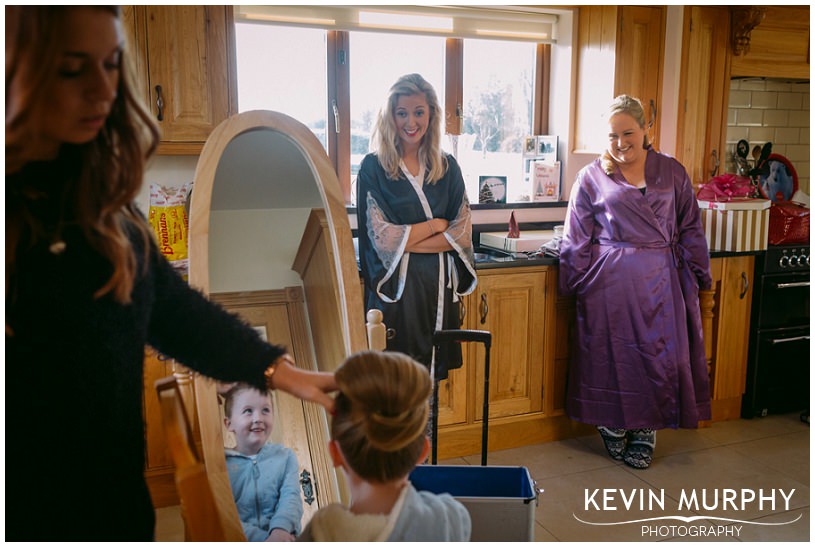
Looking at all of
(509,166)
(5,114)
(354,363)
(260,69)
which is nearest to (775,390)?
(509,166)

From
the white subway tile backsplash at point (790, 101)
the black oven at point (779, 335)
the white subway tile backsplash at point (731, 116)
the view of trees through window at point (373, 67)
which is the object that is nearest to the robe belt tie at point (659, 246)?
the black oven at point (779, 335)

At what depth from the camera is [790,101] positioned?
14.0 ft

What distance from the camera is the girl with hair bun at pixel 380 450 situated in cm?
118

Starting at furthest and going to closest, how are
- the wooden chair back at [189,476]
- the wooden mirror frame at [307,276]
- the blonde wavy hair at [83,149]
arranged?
the wooden mirror frame at [307,276] → the wooden chair back at [189,476] → the blonde wavy hair at [83,149]

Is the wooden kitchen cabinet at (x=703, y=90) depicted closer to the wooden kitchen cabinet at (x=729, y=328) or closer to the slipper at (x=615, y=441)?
the wooden kitchen cabinet at (x=729, y=328)

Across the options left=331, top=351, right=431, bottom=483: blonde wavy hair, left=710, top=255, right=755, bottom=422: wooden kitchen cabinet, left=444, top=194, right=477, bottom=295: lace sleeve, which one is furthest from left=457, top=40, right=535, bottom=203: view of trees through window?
left=331, top=351, right=431, bottom=483: blonde wavy hair

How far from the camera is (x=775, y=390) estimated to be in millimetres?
3715

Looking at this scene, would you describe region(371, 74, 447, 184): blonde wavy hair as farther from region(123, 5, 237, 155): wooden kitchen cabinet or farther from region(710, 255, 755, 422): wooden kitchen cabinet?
region(710, 255, 755, 422): wooden kitchen cabinet

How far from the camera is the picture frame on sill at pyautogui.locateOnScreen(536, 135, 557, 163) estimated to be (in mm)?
3928

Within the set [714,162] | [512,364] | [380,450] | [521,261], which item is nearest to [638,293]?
[521,261]

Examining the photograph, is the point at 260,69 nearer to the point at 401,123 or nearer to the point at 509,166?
the point at 401,123

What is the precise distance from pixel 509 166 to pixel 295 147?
2.37 m

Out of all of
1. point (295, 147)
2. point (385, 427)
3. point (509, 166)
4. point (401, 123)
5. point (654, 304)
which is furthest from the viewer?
point (509, 166)

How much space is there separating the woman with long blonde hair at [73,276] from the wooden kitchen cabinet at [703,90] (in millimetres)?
3276
